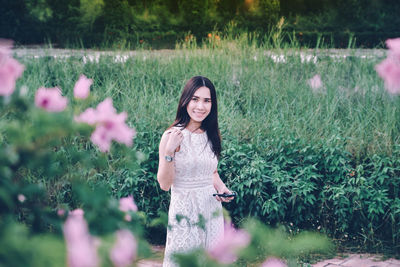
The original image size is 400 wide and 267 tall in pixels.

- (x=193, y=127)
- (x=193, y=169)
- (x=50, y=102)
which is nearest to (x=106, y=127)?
(x=50, y=102)

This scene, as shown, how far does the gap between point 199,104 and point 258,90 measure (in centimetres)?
332

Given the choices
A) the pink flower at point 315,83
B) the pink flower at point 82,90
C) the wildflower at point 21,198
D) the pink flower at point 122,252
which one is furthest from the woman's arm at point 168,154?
the pink flower at point 315,83

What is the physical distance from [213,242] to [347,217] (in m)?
1.76

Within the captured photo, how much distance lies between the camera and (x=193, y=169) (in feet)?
8.54

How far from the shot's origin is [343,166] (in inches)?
154

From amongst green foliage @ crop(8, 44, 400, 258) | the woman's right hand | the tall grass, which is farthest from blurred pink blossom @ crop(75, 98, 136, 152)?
the tall grass

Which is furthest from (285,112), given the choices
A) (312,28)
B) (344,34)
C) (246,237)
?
(312,28)

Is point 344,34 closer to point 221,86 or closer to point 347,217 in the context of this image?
point 221,86

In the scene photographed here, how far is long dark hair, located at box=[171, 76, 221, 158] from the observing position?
2.64 m

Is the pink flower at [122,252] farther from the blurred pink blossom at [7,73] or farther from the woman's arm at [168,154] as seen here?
the woman's arm at [168,154]

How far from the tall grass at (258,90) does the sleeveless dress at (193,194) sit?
1.67 metres

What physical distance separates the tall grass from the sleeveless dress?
167 cm

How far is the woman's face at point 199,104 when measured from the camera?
2627 millimetres

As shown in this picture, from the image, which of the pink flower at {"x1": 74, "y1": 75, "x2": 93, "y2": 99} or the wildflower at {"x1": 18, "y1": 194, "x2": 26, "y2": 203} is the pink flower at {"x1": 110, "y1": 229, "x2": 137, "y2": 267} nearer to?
the wildflower at {"x1": 18, "y1": 194, "x2": 26, "y2": 203}
